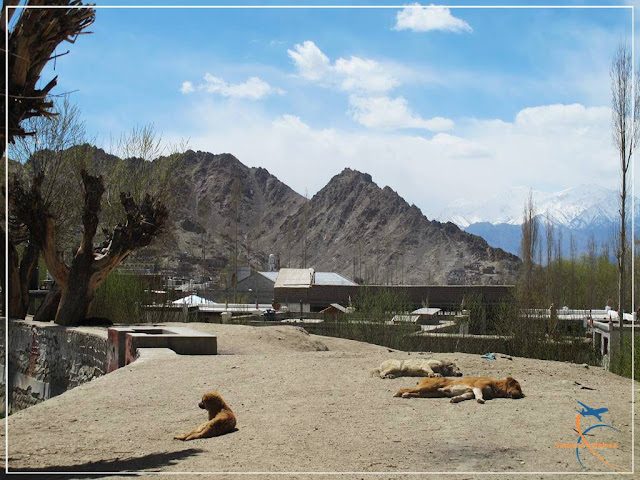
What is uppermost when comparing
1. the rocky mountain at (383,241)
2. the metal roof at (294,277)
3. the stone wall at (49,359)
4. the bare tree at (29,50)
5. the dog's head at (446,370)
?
the rocky mountain at (383,241)

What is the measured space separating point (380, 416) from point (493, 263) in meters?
107

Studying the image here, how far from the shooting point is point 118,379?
11188 mm

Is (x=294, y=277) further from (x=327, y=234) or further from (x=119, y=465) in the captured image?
(x=327, y=234)

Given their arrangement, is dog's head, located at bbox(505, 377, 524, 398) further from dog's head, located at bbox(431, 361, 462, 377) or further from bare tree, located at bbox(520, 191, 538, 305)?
bare tree, located at bbox(520, 191, 538, 305)

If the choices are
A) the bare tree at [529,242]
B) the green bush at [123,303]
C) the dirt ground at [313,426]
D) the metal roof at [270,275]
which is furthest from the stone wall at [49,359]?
the metal roof at [270,275]

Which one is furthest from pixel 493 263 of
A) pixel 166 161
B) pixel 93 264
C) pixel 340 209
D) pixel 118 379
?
pixel 118 379

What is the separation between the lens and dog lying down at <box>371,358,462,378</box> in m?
11.2

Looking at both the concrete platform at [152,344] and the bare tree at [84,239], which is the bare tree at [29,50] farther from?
the bare tree at [84,239]

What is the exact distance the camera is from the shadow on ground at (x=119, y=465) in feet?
21.1

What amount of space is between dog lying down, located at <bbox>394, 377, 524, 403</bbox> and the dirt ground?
180 millimetres

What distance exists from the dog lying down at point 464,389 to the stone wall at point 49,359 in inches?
332

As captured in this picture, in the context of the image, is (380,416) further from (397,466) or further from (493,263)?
(493,263)

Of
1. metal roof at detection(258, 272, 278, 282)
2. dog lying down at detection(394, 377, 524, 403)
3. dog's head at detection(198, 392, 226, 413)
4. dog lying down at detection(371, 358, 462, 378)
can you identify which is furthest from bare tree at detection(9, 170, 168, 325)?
metal roof at detection(258, 272, 278, 282)

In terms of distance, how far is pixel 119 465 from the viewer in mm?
6672
